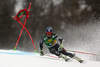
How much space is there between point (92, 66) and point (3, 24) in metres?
12.5

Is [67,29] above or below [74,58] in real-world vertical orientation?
above

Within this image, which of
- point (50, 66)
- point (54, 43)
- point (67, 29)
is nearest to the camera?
point (50, 66)

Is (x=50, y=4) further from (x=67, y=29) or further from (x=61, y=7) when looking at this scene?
(x=67, y=29)

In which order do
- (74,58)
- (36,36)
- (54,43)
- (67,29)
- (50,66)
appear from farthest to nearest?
(36,36)
(67,29)
(54,43)
(74,58)
(50,66)

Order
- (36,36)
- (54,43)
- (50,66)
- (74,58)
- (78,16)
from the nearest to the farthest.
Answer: (50,66), (74,58), (54,43), (78,16), (36,36)

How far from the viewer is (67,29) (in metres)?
15.2

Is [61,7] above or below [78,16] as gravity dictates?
above

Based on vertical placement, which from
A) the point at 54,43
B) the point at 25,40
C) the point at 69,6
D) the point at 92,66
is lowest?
the point at 92,66

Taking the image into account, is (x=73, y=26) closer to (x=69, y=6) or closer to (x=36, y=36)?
(x=69, y=6)

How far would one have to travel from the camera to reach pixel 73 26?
14398mm

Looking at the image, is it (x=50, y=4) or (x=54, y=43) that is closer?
(x=54, y=43)

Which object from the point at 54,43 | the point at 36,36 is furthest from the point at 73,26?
the point at 54,43

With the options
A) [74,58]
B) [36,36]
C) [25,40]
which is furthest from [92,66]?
[25,40]

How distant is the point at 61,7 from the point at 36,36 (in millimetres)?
3917
